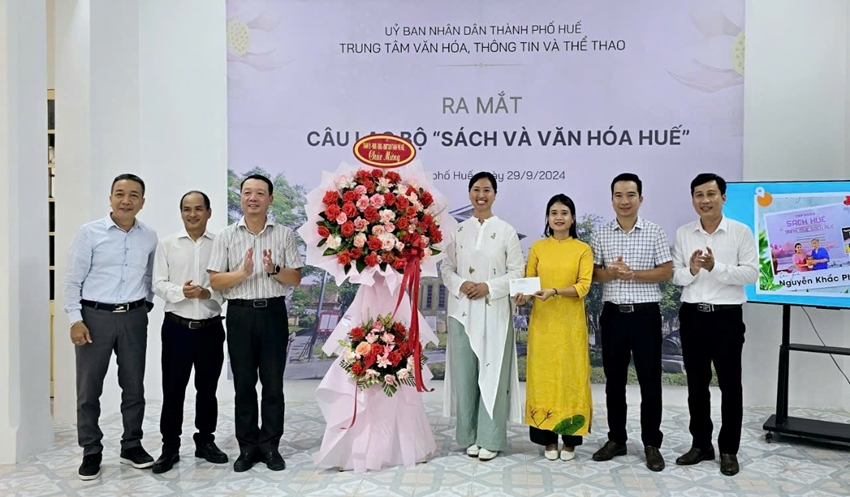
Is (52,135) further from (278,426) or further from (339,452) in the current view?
(339,452)

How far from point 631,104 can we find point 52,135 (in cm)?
485

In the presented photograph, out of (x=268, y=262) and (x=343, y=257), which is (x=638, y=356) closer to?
(x=343, y=257)

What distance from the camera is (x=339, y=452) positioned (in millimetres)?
3783

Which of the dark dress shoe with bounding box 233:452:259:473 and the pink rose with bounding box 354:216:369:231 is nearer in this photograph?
the pink rose with bounding box 354:216:369:231

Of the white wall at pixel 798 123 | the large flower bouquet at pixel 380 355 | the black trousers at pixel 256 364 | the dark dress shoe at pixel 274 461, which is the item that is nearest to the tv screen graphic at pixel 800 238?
the white wall at pixel 798 123

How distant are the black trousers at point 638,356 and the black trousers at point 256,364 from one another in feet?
6.44

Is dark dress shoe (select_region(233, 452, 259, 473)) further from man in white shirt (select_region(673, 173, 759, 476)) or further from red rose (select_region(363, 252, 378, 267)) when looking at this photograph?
man in white shirt (select_region(673, 173, 759, 476))

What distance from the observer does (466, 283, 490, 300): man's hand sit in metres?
3.88

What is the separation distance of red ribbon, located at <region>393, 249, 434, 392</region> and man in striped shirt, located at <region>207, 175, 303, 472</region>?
2.08 feet

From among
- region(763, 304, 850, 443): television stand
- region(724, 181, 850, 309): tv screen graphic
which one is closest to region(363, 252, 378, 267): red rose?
region(724, 181, 850, 309): tv screen graphic

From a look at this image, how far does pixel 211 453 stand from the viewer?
154 inches

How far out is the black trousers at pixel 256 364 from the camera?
3723 millimetres

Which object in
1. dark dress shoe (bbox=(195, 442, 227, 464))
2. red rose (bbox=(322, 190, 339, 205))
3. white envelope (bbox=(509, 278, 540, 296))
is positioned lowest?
dark dress shoe (bbox=(195, 442, 227, 464))

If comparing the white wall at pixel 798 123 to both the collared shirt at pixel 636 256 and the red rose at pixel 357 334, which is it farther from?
the red rose at pixel 357 334
